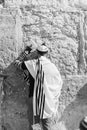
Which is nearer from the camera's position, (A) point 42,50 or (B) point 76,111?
(A) point 42,50

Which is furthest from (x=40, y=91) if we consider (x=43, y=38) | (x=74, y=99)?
(x=43, y=38)

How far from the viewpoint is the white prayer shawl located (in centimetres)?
365

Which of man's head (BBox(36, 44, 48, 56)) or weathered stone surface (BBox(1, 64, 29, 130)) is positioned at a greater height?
man's head (BBox(36, 44, 48, 56))

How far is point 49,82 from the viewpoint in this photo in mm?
3697

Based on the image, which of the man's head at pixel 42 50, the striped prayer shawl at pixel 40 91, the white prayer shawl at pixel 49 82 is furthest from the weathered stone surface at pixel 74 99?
the man's head at pixel 42 50

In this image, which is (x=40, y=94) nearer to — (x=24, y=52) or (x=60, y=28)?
(x=24, y=52)

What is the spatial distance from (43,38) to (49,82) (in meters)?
0.72

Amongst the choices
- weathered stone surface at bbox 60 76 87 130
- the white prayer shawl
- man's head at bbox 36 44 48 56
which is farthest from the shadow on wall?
man's head at bbox 36 44 48 56

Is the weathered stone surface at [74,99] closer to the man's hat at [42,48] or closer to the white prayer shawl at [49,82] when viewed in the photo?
the white prayer shawl at [49,82]

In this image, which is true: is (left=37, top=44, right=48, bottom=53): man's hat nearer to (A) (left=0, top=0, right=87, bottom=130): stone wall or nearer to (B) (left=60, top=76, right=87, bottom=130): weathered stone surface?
(A) (left=0, top=0, right=87, bottom=130): stone wall

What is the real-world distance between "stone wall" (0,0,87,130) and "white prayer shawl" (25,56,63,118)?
0.33 metres

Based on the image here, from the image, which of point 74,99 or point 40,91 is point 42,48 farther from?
point 74,99

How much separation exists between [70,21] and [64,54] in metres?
0.51

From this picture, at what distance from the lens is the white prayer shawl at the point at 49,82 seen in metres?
3.65
